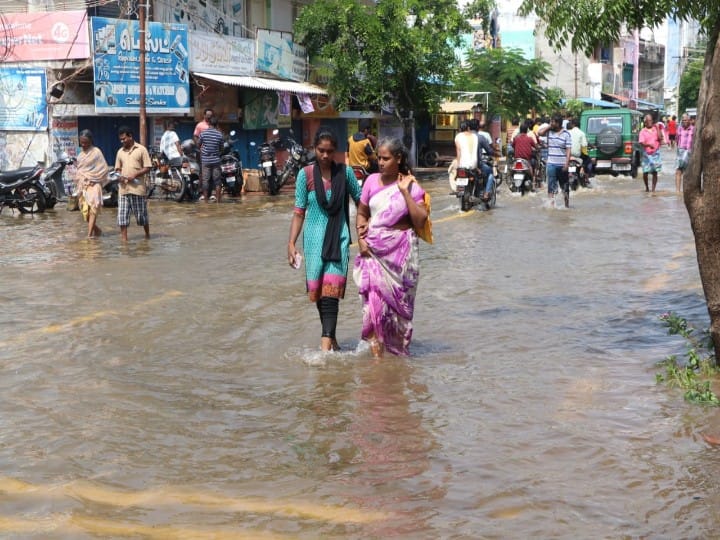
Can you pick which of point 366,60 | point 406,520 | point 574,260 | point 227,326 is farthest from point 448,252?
point 366,60

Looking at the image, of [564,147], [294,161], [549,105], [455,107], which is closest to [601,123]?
[455,107]

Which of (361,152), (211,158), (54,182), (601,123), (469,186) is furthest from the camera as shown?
(601,123)

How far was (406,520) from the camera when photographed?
4.18m

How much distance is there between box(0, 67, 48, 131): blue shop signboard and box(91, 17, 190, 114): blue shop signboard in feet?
3.91

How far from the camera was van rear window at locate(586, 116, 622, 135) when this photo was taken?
27.5 meters

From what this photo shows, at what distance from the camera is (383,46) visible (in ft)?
90.1

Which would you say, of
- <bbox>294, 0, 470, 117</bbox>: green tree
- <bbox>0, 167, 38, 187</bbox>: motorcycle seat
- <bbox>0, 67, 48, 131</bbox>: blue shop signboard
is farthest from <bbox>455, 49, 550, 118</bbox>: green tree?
<bbox>0, 167, 38, 187</bbox>: motorcycle seat

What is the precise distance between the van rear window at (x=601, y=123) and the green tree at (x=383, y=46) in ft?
13.8

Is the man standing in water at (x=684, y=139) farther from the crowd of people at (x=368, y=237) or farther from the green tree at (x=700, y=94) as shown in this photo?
the crowd of people at (x=368, y=237)

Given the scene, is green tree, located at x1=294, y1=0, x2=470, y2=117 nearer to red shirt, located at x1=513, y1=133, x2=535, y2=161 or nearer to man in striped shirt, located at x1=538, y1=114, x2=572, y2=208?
red shirt, located at x1=513, y1=133, x2=535, y2=161

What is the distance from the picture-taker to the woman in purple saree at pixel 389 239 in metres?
6.66

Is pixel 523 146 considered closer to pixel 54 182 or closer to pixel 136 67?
pixel 136 67

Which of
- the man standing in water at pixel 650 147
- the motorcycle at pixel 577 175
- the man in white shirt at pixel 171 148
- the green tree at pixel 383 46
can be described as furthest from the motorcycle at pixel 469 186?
the green tree at pixel 383 46

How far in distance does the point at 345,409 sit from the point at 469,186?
38.9 ft
